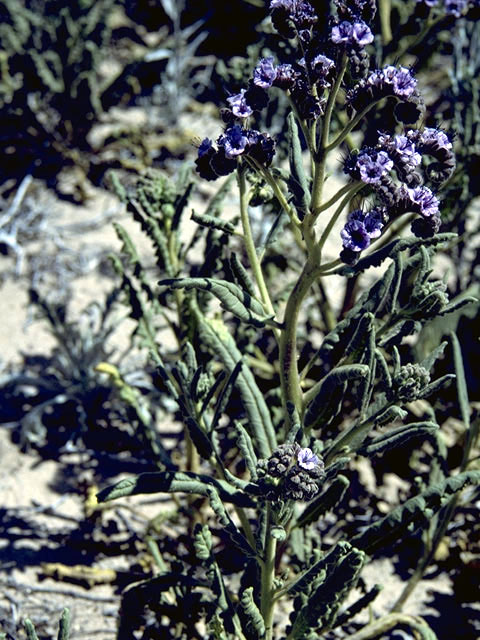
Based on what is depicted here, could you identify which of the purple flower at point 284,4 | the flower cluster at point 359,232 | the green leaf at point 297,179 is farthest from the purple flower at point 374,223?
the purple flower at point 284,4

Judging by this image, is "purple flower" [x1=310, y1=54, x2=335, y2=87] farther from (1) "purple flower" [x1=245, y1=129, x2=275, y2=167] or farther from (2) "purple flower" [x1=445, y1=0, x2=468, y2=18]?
(2) "purple flower" [x1=445, y1=0, x2=468, y2=18]

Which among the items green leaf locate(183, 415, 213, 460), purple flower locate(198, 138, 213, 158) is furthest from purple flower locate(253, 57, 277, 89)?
green leaf locate(183, 415, 213, 460)

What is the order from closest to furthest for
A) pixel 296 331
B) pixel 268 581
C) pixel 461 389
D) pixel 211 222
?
pixel 211 222 < pixel 268 581 < pixel 296 331 < pixel 461 389

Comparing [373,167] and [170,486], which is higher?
[373,167]

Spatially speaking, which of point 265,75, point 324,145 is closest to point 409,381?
point 324,145

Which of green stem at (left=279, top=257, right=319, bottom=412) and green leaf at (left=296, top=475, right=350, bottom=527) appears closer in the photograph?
green stem at (left=279, top=257, right=319, bottom=412)

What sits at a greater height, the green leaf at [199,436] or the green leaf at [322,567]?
the green leaf at [199,436]

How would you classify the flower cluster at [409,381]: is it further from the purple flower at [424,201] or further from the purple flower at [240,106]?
the purple flower at [240,106]

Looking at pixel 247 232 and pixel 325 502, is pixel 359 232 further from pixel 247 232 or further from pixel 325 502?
pixel 325 502
